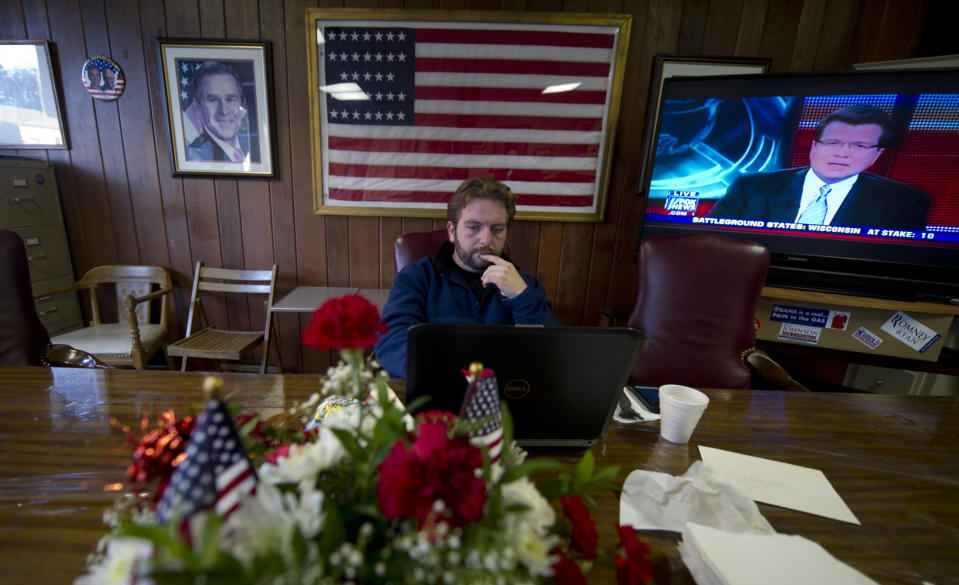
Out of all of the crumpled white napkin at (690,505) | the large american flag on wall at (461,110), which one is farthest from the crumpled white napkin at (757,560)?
the large american flag on wall at (461,110)

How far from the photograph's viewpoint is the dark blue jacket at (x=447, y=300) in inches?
53.1

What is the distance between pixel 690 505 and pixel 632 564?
32cm

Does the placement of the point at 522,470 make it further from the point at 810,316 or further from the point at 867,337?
the point at 867,337

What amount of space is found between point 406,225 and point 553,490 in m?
2.24

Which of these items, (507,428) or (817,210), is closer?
(507,428)

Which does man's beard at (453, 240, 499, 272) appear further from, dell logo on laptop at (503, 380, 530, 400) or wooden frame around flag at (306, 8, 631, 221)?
wooden frame around flag at (306, 8, 631, 221)

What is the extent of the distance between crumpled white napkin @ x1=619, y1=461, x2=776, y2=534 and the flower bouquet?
261 mm

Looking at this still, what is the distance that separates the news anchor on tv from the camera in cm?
178

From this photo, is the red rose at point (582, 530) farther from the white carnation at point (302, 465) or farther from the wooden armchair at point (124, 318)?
the wooden armchair at point (124, 318)

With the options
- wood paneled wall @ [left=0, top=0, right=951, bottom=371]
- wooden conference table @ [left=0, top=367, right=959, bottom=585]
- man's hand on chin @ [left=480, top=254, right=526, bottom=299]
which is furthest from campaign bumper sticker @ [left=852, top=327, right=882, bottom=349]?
man's hand on chin @ [left=480, top=254, right=526, bottom=299]

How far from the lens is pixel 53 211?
237cm

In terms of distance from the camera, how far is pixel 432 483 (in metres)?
0.29

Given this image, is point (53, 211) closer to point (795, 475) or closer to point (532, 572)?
point (532, 572)

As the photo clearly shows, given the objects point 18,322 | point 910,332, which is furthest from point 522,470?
point 910,332
